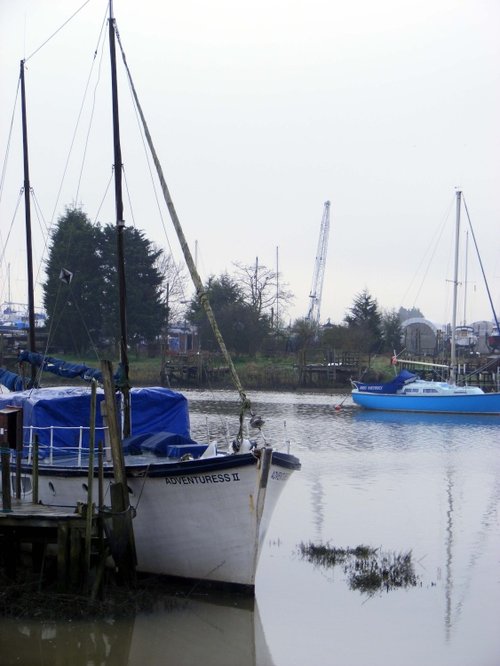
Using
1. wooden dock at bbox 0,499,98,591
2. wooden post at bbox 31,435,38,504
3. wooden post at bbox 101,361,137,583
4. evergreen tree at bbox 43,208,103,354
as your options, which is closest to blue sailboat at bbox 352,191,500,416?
evergreen tree at bbox 43,208,103,354

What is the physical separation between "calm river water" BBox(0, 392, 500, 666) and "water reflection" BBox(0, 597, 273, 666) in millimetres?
17

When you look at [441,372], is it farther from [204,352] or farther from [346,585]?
[346,585]

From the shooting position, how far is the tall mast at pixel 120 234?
1788 cm

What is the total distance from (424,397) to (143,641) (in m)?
44.1

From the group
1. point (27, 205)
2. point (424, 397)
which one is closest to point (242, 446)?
point (27, 205)

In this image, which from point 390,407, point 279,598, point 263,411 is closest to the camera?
point 279,598

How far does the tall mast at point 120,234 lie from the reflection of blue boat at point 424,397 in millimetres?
38023

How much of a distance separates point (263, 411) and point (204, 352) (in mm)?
30058

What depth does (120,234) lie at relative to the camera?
18.8 meters

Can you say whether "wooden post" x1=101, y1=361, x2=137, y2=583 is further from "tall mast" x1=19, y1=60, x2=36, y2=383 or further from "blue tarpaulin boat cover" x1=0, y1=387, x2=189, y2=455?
"tall mast" x1=19, y1=60, x2=36, y2=383

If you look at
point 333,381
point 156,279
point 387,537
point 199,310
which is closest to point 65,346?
point 156,279

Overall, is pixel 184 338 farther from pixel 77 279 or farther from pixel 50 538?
pixel 50 538

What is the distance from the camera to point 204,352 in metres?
82.2

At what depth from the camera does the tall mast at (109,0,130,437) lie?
17875 millimetres
